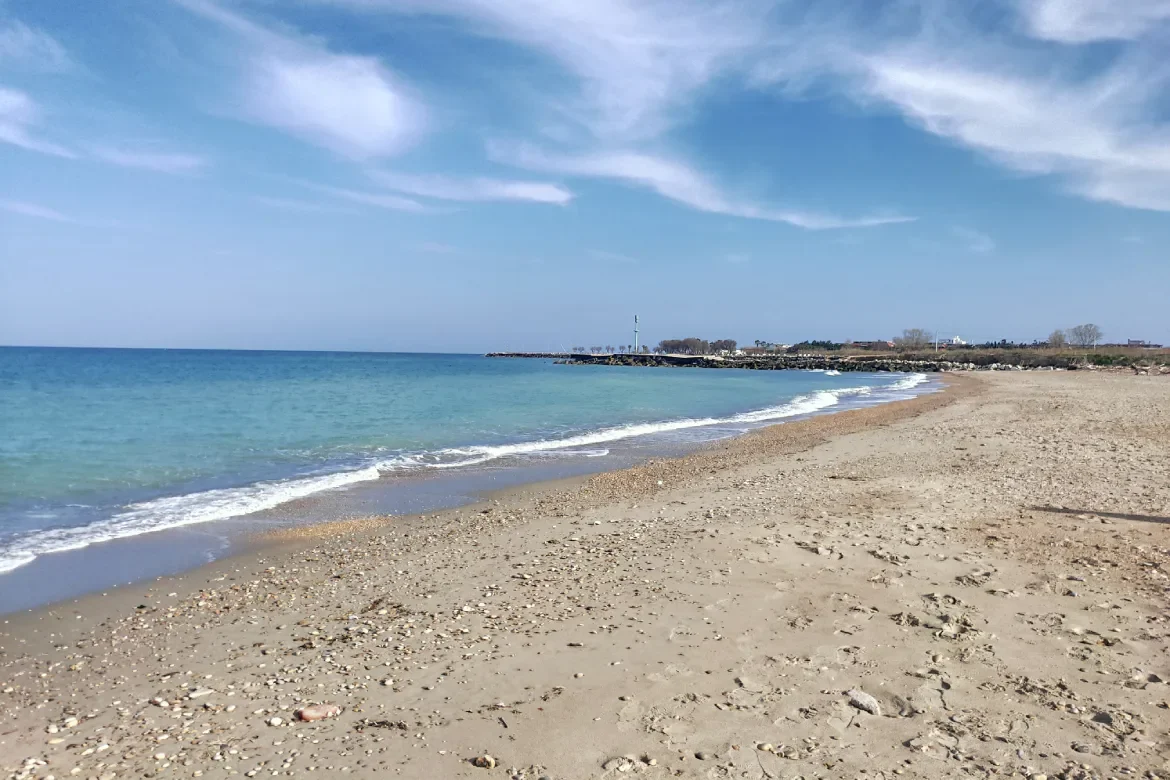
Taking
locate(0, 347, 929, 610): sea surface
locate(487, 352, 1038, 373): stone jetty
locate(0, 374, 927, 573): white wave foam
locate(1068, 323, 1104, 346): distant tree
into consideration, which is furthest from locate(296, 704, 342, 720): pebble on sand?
locate(1068, 323, 1104, 346): distant tree

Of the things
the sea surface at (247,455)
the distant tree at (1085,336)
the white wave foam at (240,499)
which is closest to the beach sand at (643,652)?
the sea surface at (247,455)

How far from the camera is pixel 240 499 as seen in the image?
11.8 meters

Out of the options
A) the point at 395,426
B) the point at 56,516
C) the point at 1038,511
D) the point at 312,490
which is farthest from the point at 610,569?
the point at 395,426

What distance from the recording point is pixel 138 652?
5.55 m

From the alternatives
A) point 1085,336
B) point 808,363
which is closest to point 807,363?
point 808,363

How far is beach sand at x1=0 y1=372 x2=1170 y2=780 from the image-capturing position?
3.83 metres

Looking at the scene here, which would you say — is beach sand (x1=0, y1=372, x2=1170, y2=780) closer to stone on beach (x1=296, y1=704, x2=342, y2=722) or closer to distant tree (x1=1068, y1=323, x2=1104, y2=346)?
stone on beach (x1=296, y1=704, x2=342, y2=722)

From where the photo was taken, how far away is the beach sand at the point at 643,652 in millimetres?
3830

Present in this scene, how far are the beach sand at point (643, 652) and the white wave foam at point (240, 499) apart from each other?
2.41 m

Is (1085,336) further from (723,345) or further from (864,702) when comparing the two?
(864,702)

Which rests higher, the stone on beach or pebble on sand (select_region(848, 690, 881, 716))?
→ pebble on sand (select_region(848, 690, 881, 716))

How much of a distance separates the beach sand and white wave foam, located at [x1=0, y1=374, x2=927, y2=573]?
7.92 feet

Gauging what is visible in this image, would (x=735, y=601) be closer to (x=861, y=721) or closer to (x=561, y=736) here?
(x=861, y=721)

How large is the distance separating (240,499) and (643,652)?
9199mm
